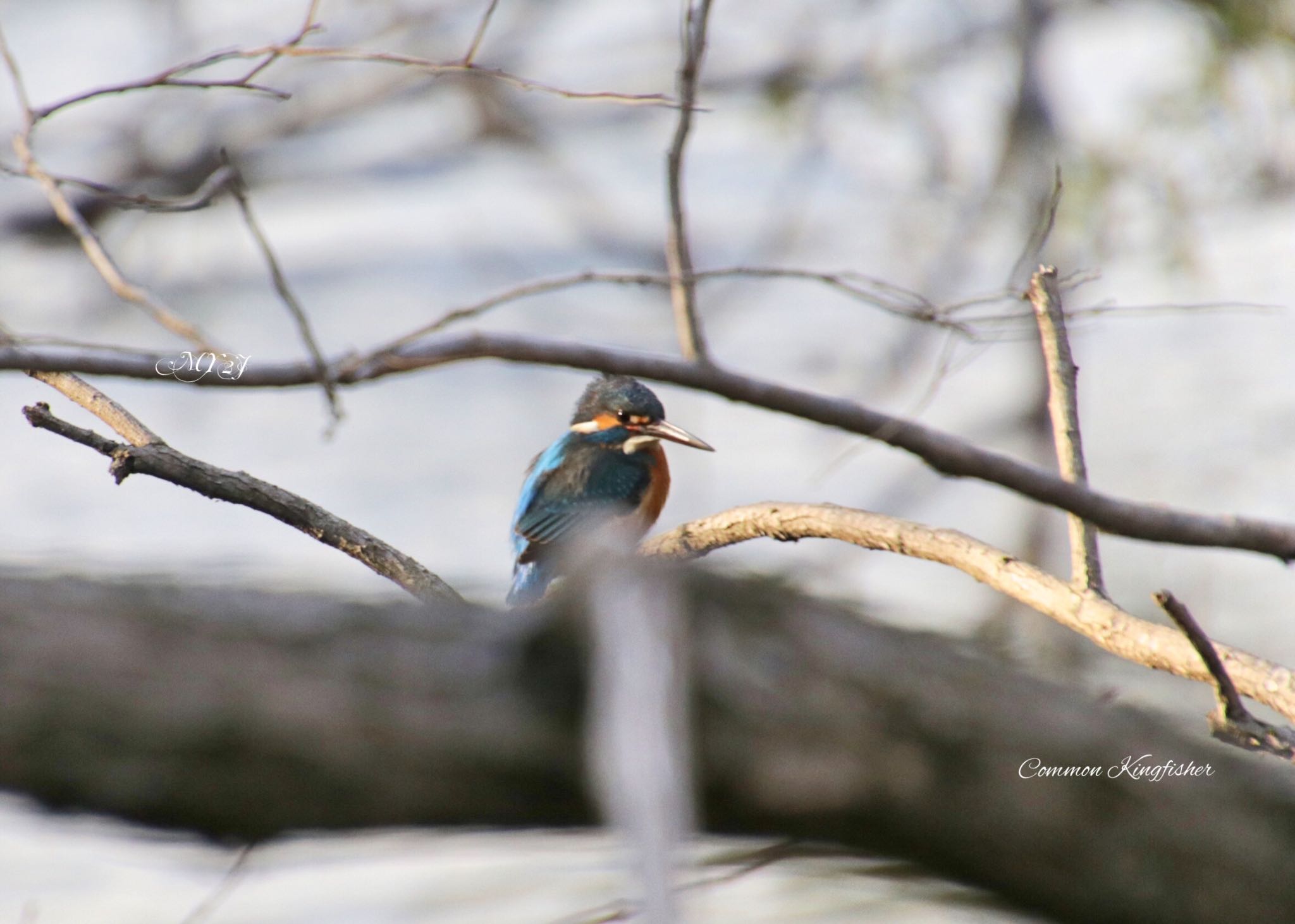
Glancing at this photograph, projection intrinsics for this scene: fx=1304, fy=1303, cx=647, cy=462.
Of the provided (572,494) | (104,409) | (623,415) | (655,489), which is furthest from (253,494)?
(655,489)

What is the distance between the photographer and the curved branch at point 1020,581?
1.96m

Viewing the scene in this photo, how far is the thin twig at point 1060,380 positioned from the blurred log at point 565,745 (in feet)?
3.73

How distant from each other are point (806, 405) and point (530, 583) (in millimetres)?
2821

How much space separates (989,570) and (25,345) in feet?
5.29

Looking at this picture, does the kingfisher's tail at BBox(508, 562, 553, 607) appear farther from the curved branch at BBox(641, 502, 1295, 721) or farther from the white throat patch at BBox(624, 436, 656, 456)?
the curved branch at BBox(641, 502, 1295, 721)

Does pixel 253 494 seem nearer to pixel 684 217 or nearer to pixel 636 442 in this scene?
pixel 684 217

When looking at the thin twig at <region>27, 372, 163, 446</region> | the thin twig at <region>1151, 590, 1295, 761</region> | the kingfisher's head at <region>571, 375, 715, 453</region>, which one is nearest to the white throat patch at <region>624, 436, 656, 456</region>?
the kingfisher's head at <region>571, 375, 715, 453</region>

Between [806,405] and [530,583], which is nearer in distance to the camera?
[806,405]

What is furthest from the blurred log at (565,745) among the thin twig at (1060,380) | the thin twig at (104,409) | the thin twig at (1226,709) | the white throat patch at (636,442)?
the white throat patch at (636,442)

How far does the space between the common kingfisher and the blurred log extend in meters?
3.82

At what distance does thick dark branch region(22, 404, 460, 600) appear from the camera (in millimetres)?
2527

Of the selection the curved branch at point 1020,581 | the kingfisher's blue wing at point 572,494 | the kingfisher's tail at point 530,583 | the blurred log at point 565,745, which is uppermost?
the kingfisher's blue wing at point 572,494

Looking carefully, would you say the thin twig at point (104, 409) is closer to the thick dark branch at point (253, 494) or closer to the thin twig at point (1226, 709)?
the thick dark branch at point (253, 494)

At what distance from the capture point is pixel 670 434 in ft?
17.0
